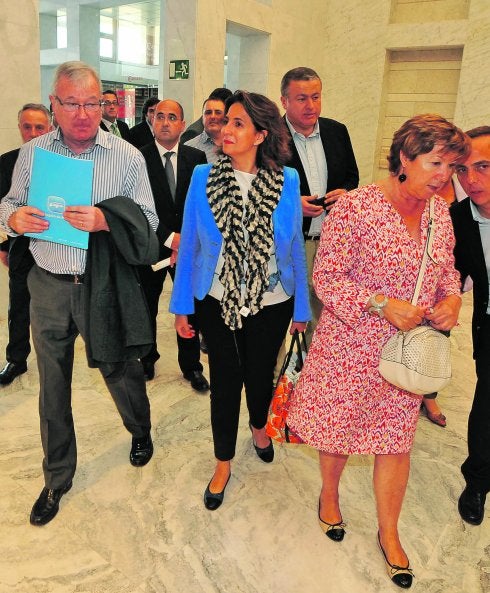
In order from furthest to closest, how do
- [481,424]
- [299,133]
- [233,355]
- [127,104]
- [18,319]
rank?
[127,104] < [18,319] < [299,133] < [481,424] < [233,355]

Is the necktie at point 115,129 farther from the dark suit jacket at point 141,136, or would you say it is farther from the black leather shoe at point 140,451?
the black leather shoe at point 140,451

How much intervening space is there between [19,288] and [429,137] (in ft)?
9.31

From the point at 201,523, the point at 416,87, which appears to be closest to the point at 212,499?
the point at 201,523

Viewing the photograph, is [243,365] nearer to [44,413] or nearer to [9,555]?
[44,413]

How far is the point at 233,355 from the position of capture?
2.44 metres

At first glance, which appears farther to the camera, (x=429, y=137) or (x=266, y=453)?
(x=266, y=453)

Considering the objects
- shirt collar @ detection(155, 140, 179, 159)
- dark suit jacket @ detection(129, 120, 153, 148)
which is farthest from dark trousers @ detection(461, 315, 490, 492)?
dark suit jacket @ detection(129, 120, 153, 148)

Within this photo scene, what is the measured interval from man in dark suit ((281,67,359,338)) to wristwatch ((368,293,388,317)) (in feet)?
3.88

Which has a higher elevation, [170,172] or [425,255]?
[170,172]

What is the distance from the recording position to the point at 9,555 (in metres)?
2.22

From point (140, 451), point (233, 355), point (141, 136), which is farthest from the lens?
point (141, 136)

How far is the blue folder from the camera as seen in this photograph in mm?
2031

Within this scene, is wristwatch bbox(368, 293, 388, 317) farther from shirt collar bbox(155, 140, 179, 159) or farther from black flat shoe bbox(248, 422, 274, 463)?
shirt collar bbox(155, 140, 179, 159)

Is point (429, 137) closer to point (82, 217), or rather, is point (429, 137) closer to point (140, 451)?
point (82, 217)
